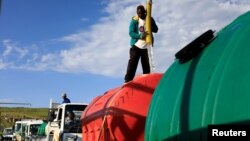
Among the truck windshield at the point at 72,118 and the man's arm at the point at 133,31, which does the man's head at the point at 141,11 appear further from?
the truck windshield at the point at 72,118

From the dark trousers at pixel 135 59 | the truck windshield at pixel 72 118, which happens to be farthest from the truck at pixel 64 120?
the dark trousers at pixel 135 59

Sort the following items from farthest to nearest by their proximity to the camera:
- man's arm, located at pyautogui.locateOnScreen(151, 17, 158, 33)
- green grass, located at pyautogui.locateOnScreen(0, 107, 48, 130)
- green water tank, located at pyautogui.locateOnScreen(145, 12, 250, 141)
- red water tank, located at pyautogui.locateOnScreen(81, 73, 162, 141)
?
green grass, located at pyautogui.locateOnScreen(0, 107, 48, 130) < man's arm, located at pyautogui.locateOnScreen(151, 17, 158, 33) < red water tank, located at pyautogui.locateOnScreen(81, 73, 162, 141) < green water tank, located at pyautogui.locateOnScreen(145, 12, 250, 141)

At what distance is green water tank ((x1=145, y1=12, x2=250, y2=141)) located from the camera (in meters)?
3.56

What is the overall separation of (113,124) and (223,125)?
3276 mm

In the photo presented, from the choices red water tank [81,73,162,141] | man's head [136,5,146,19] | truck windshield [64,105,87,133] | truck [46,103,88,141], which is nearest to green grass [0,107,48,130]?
truck [46,103,88,141]

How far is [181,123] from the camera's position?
14.3 feet

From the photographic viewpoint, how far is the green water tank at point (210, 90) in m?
3.56

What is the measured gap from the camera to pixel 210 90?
3.89m

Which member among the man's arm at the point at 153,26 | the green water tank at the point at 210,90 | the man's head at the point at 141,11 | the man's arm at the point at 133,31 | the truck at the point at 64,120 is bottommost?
the green water tank at the point at 210,90

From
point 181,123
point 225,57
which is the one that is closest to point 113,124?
point 181,123

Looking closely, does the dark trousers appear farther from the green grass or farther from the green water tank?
the green grass

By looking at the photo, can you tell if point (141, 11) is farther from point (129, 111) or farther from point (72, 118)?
point (72, 118)

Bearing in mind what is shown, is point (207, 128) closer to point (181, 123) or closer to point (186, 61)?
point (181, 123)

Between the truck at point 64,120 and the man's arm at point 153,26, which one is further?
the truck at point 64,120
